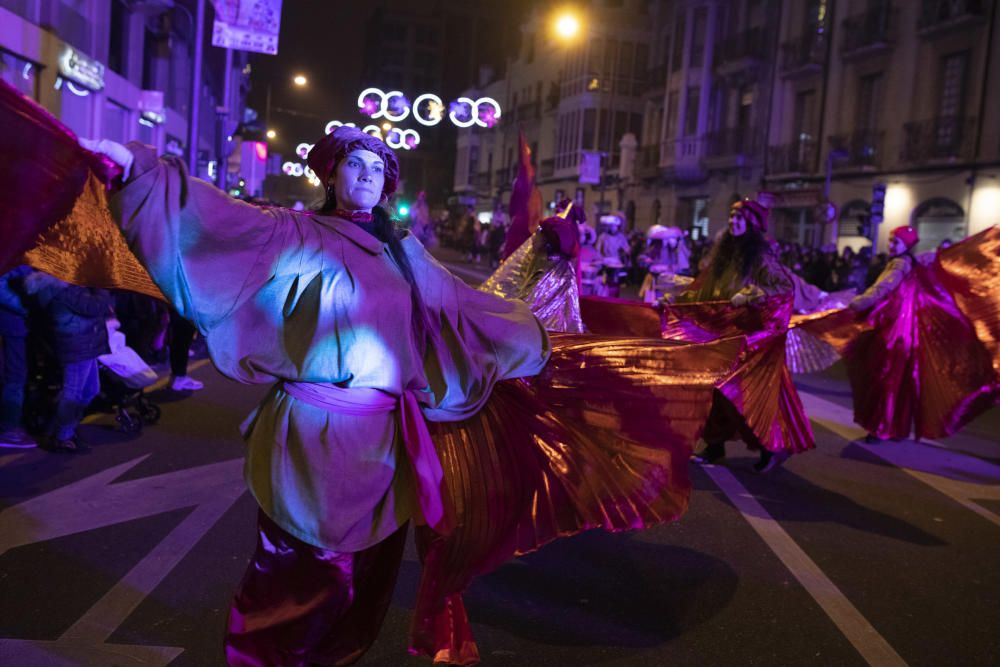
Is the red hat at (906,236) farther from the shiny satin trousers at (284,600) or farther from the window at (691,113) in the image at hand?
the window at (691,113)

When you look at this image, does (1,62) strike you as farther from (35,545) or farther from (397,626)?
(397,626)

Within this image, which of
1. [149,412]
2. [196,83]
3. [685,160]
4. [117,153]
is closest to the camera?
[117,153]

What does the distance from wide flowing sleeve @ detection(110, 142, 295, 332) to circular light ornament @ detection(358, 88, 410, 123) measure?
A: 17.4 meters

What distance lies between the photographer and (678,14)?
41156 millimetres

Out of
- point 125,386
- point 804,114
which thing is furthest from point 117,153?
point 804,114

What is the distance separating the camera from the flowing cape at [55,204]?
2713mm

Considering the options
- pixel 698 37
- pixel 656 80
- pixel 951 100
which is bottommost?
pixel 951 100

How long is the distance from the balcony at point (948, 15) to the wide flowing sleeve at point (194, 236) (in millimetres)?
25770

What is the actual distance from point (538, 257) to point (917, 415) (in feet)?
11.9

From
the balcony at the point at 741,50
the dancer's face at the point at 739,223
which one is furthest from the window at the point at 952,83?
the dancer's face at the point at 739,223

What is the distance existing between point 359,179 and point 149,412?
219 inches

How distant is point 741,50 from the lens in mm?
34969

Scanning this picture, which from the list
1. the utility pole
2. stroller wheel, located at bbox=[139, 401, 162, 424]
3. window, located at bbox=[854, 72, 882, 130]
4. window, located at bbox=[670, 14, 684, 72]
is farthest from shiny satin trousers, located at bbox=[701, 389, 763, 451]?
window, located at bbox=[670, 14, 684, 72]

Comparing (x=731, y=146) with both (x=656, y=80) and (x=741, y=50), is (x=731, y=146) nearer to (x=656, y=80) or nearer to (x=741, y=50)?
(x=741, y=50)
